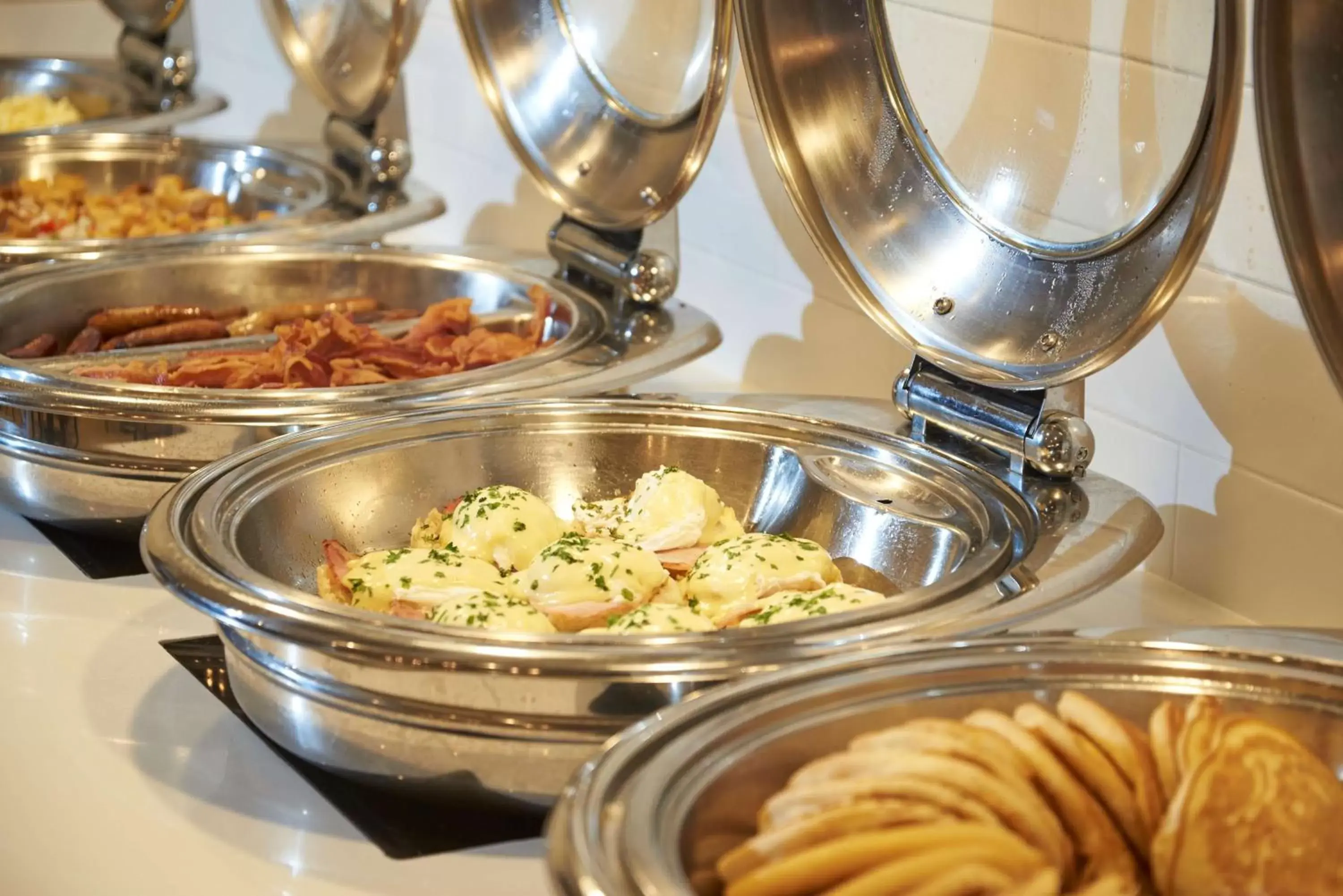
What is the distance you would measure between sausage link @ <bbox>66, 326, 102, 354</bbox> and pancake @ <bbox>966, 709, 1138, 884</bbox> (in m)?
1.32

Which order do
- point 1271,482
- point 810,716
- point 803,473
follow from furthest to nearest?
1. point 803,473
2. point 1271,482
3. point 810,716

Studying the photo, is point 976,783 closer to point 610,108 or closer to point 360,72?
point 610,108

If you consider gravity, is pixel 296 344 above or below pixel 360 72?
below

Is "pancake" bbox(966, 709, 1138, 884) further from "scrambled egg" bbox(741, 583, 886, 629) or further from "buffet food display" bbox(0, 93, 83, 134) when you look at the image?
"buffet food display" bbox(0, 93, 83, 134)

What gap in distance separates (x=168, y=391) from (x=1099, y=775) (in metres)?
0.92

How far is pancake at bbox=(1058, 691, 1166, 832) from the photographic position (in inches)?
26.1

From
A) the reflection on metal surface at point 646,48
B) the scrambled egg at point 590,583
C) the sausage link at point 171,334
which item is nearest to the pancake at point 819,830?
the scrambled egg at point 590,583

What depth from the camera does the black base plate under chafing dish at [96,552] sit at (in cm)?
131

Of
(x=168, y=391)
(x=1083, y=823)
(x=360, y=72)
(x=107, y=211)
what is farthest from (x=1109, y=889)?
(x=107, y=211)

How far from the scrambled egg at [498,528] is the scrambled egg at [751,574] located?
0.41 ft

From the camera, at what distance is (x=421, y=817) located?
0.92 meters

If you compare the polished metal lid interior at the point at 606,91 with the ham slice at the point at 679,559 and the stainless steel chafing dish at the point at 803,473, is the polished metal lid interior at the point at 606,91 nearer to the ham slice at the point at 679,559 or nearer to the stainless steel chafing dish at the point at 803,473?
the stainless steel chafing dish at the point at 803,473

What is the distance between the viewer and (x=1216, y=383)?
1.15 metres

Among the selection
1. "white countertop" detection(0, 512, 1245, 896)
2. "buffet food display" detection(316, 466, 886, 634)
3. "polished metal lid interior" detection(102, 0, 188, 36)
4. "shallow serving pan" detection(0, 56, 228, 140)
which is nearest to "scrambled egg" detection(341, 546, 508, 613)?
"buffet food display" detection(316, 466, 886, 634)
